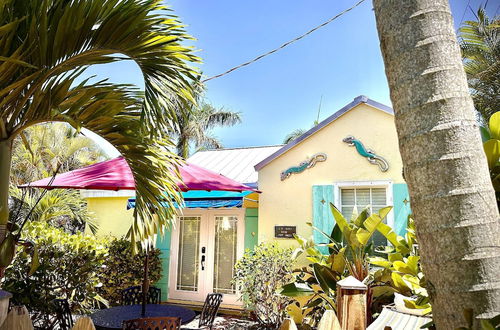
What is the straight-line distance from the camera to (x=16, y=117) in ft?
10.8

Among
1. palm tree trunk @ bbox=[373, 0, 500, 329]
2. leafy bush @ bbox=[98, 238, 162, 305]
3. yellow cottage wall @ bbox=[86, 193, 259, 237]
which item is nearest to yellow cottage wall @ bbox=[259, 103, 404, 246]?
leafy bush @ bbox=[98, 238, 162, 305]

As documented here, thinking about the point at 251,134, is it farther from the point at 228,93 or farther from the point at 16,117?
the point at 16,117

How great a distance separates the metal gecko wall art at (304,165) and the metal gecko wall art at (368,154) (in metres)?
0.71

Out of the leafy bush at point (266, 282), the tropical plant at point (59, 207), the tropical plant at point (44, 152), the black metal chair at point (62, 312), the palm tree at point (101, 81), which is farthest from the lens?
the tropical plant at point (44, 152)

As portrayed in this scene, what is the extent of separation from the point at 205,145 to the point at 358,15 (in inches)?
781

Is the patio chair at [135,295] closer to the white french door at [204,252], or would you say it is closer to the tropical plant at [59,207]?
the white french door at [204,252]

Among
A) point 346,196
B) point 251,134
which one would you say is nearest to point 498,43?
point 346,196

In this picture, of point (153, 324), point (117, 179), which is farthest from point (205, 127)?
point (153, 324)

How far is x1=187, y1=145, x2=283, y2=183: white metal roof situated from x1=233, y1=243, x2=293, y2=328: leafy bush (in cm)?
319

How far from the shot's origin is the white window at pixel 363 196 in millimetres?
8727

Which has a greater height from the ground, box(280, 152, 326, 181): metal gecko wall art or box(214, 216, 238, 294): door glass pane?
box(280, 152, 326, 181): metal gecko wall art

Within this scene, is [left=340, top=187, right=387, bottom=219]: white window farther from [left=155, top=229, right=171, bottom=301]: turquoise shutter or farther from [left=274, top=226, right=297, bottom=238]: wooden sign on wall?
[left=155, top=229, right=171, bottom=301]: turquoise shutter

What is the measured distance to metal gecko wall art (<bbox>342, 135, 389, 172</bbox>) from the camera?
880 centimetres

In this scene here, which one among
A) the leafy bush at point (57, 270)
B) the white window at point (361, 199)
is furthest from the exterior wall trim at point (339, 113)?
the leafy bush at point (57, 270)
